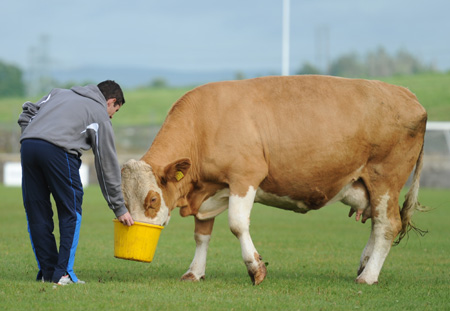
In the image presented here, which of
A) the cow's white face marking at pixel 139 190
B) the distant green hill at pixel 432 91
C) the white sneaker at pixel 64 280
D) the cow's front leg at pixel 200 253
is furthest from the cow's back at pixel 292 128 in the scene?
the distant green hill at pixel 432 91

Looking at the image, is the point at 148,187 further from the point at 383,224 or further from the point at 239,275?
the point at 383,224

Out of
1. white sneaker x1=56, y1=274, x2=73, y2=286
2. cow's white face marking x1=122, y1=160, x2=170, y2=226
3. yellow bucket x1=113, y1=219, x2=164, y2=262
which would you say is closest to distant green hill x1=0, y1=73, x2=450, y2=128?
cow's white face marking x1=122, y1=160, x2=170, y2=226

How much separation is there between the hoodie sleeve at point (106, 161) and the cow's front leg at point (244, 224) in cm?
131

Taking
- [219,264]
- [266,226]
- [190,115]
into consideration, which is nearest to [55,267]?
[190,115]

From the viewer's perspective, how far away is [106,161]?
833 centimetres

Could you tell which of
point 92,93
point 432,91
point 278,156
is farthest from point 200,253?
point 432,91

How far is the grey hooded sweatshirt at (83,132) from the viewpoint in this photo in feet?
27.1

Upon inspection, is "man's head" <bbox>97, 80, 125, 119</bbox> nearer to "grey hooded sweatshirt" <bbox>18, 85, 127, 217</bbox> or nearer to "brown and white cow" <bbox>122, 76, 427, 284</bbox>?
"grey hooded sweatshirt" <bbox>18, 85, 127, 217</bbox>

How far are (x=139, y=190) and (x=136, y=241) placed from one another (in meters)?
0.56

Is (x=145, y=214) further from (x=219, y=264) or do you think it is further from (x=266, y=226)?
(x=266, y=226)

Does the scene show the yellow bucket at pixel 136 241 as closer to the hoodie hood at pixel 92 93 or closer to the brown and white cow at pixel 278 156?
the brown and white cow at pixel 278 156

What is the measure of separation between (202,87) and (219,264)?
8.65 feet

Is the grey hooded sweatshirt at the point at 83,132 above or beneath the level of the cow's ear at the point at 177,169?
above

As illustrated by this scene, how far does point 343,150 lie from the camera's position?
9.38 m
